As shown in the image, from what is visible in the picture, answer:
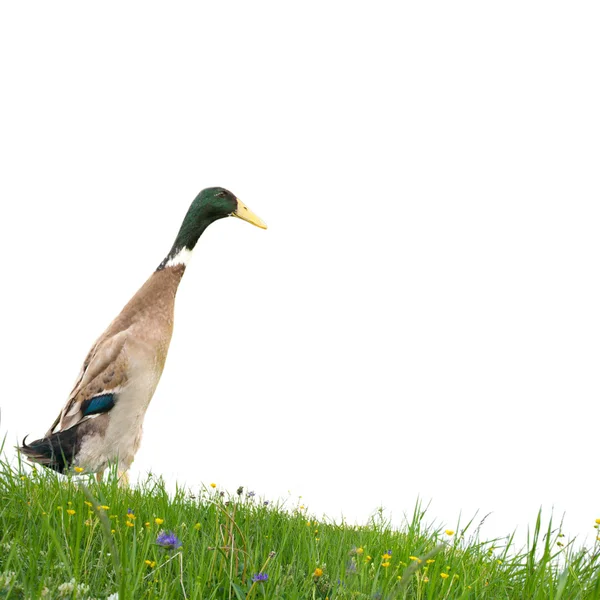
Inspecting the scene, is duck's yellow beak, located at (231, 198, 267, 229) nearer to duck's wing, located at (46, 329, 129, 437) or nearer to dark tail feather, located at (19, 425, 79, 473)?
duck's wing, located at (46, 329, 129, 437)

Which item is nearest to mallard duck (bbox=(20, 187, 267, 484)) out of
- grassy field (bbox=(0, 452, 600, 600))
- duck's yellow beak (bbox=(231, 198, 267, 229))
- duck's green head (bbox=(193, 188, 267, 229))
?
duck's green head (bbox=(193, 188, 267, 229))

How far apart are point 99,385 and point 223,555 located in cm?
359

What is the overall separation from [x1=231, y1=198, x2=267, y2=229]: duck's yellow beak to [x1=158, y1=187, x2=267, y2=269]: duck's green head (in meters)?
0.10

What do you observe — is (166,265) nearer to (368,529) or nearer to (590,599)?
(368,529)

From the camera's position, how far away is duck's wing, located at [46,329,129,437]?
6.28 meters

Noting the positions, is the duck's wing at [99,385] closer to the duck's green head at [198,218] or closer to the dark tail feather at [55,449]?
the dark tail feather at [55,449]

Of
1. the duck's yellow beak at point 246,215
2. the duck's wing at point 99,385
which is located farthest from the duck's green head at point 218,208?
the duck's wing at point 99,385

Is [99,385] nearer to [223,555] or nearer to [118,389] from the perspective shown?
[118,389]

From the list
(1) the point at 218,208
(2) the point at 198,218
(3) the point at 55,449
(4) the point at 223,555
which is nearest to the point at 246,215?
(1) the point at 218,208

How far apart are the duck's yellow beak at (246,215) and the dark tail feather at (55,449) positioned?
8.77 ft

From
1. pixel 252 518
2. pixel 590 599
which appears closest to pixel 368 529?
pixel 252 518

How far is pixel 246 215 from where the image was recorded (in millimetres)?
7328

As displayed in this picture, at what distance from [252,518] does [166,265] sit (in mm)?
3302

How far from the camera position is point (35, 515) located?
3.64 meters
